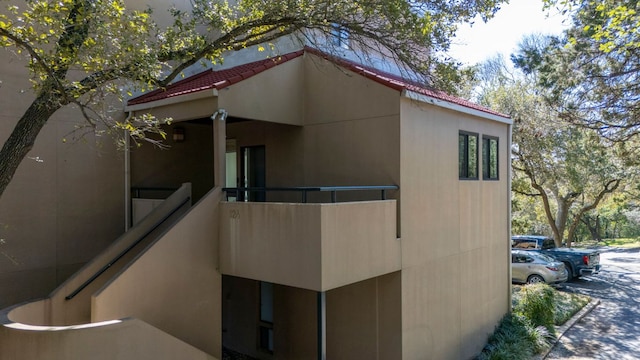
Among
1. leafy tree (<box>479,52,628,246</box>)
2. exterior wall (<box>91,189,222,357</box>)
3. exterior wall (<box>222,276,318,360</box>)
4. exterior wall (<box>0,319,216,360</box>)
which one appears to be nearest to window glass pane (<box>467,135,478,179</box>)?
exterior wall (<box>222,276,318,360</box>)

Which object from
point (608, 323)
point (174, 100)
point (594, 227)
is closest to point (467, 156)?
point (174, 100)

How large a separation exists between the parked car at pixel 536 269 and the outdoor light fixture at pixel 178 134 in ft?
47.2

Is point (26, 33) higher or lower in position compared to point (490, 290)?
higher

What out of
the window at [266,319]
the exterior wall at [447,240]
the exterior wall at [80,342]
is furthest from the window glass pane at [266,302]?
the exterior wall at [80,342]

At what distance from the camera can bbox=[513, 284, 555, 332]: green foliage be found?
1306 cm

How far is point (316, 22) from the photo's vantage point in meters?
7.21

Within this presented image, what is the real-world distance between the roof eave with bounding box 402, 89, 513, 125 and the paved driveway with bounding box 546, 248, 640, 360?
251 inches

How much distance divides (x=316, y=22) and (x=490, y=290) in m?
8.46

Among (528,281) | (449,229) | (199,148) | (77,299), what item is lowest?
(528,281)

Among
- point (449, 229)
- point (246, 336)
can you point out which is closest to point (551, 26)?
point (449, 229)

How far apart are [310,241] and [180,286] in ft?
7.61

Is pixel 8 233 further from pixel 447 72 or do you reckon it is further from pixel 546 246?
pixel 546 246

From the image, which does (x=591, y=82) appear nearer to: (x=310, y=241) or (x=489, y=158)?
(x=489, y=158)

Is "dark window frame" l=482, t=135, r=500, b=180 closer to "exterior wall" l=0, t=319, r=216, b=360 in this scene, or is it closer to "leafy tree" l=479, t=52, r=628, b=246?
"leafy tree" l=479, t=52, r=628, b=246
